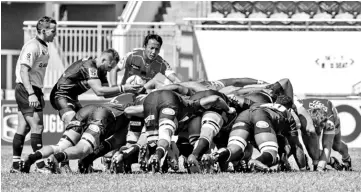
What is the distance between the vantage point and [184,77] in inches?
924

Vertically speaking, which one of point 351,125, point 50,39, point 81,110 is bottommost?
point 351,125

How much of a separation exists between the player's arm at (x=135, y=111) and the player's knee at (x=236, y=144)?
3.93ft

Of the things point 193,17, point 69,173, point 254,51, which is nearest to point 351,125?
point 254,51

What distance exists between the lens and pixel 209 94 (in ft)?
41.2

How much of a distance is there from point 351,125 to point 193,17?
19.5 feet

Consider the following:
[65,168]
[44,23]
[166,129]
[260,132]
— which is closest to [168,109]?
[166,129]

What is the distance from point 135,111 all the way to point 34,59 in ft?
5.50

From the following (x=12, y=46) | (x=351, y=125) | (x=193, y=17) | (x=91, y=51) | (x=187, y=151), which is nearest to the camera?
(x=187, y=151)

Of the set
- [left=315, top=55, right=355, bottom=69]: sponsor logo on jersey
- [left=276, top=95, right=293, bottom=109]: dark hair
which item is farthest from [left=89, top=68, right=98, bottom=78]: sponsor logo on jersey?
[left=315, top=55, right=355, bottom=69]: sponsor logo on jersey

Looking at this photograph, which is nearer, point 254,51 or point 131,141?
point 131,141

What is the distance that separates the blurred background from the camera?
23.3 meters

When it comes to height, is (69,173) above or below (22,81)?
below

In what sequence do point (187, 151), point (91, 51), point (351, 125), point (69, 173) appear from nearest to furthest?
point (69, 173), point (187, 151), point (351, 125), point (91, 51)

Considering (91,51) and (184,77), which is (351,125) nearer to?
(184,77)
